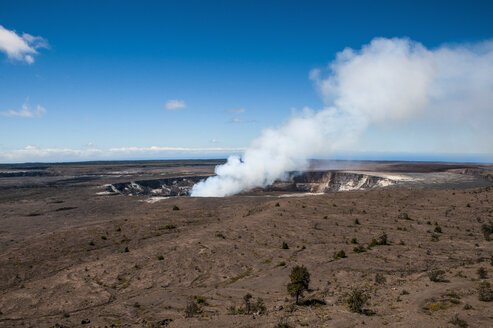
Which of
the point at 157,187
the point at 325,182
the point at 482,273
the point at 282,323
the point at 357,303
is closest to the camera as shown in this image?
the point at 282,323

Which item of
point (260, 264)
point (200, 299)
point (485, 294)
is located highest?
point (485, 294)

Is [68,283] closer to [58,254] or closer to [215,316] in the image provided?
[58,254]

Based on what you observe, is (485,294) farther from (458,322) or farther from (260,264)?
(260,264)

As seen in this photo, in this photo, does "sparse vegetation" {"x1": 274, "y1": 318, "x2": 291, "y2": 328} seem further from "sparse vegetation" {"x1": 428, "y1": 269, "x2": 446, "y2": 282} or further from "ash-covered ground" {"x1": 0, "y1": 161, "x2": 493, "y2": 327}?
"sparse vegetation" {"x1": 428, "y1": 269, "x2": 446, "y2": 282}

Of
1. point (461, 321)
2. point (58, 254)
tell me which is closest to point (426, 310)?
point (461, 321)

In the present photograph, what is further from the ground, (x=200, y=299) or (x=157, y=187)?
(x=200, y=299)

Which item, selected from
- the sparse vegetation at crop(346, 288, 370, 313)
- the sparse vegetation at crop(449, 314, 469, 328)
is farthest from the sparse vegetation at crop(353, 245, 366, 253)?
the sparse vegetation at crop(449, 314, 469, 328)

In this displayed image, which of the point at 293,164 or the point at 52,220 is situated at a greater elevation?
the point at 293,164

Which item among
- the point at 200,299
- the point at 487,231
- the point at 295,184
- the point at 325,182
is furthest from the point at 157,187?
the point at 487,231
